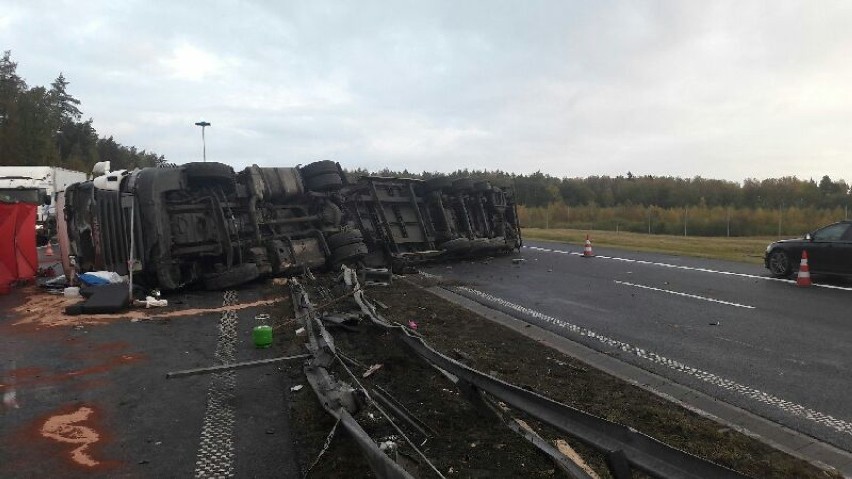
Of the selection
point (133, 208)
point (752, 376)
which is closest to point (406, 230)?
point (133, 208)

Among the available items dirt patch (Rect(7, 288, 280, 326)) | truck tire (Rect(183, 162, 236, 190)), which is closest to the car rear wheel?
dirt patch (Rect(7, 288, 280, 326))

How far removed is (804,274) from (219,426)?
1153cm

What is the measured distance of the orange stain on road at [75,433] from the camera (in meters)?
3.57

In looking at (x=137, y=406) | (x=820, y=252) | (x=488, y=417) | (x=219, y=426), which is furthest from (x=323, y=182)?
(x=820, y=252)

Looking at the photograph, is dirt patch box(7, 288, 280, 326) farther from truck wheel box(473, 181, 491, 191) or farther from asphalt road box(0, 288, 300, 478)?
truck wheel box(473, 181, 491, 191)

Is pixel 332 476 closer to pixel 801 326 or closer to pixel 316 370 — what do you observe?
pixel 316 370

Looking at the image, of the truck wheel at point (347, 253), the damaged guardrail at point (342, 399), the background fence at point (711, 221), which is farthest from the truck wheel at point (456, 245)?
the background fence at point (711, 221)

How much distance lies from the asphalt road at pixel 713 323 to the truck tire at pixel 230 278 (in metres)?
3.90

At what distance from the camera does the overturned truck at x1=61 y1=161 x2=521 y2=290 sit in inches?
400

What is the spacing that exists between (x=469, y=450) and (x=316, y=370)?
1629mm

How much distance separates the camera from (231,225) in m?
11.0

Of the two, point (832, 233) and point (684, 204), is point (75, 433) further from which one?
point (684, 204)

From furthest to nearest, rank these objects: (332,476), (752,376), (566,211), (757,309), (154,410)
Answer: (566,211) < (757,309) < (752,376) < (154,410) < (332,476)

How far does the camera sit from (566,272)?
13359 mm
